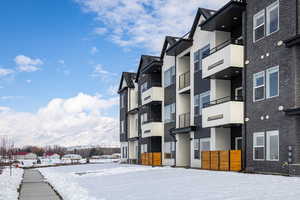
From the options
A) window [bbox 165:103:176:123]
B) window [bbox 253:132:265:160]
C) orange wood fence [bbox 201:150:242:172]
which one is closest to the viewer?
window [bbox 253:132:265:160]

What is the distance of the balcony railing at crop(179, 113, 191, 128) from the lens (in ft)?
107

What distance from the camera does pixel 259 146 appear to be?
2173cm

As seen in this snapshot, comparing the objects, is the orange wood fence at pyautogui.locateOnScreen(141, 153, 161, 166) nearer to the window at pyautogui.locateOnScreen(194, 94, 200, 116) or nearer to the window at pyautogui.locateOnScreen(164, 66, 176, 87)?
the window at pyautogui.locateOnScreen(164, 66, 176, 87)

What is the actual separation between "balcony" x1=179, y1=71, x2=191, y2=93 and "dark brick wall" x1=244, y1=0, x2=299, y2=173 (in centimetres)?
992

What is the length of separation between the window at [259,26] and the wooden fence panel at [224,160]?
7.00 meters

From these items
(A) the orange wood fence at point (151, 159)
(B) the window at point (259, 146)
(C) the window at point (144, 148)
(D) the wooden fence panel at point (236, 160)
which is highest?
(B) the window at point (259, 146)

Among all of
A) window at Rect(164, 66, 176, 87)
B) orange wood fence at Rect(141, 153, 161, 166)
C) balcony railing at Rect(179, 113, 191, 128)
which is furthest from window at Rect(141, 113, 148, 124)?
balcony railing at Rect(179, 113, 191, 128)

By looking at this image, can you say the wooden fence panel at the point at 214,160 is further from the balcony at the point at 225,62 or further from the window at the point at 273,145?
the window at the point at 273,145

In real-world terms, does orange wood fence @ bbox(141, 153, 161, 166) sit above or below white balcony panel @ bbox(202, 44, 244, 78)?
below

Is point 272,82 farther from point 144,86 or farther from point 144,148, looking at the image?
point 144,148

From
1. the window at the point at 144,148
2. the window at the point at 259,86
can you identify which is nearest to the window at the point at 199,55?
the window at the point at 259,86

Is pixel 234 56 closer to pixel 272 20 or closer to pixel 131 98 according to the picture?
pixel 272 20

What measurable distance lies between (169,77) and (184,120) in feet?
16.8

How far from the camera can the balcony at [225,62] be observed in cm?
2336
